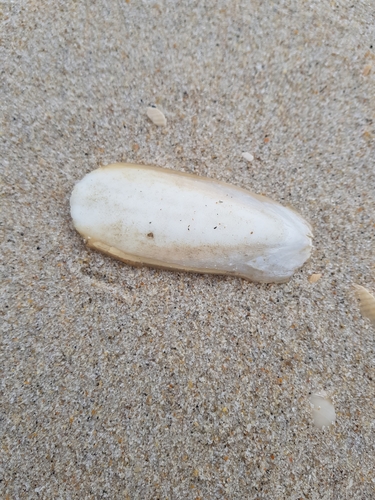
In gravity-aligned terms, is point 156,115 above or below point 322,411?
above

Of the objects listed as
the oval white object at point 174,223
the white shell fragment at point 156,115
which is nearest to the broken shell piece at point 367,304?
the oval white object at point 174,223

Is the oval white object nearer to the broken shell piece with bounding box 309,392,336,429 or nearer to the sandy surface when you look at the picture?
the sandy surface

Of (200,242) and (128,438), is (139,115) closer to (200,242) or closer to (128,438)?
(200,242)

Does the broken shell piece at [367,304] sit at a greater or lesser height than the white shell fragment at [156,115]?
lesser

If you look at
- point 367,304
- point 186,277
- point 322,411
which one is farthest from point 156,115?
point 322,411

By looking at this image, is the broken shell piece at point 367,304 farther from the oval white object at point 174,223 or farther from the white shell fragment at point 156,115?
the white shell fragment at point 156,115

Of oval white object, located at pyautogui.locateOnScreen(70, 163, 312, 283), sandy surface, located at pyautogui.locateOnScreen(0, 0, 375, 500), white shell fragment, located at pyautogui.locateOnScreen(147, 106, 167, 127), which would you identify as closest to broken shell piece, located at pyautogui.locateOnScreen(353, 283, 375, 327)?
sandy surface, located at pyautogui.locateOnScreen(0, 0, 375, 500)

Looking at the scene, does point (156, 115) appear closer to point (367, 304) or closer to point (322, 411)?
point (367, 304)
